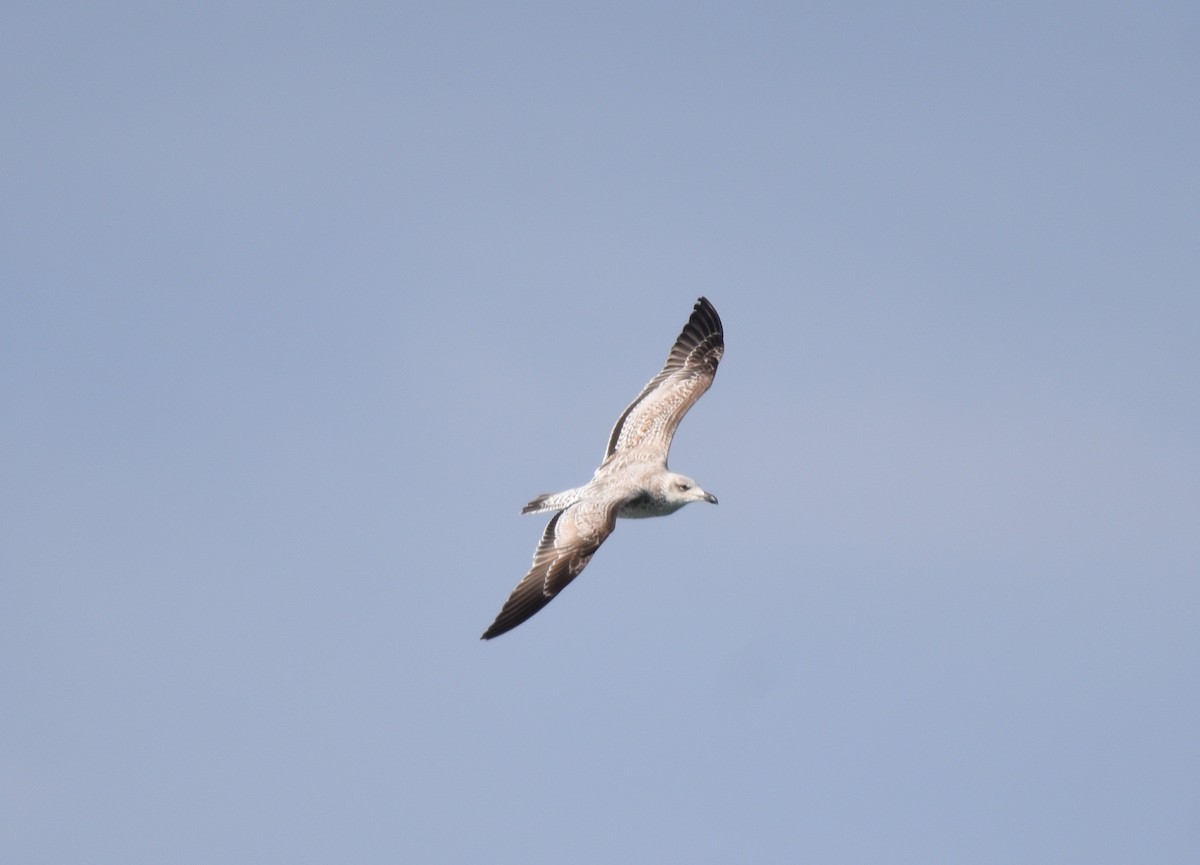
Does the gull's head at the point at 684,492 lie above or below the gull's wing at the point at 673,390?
below

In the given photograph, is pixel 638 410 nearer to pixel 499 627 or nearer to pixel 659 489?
pixel 659 489

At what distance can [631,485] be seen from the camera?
34750 mm

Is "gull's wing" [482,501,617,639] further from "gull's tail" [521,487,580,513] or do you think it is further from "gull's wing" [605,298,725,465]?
"gull's wing" [605,298,725,465]

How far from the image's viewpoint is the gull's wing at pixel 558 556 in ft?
99.6

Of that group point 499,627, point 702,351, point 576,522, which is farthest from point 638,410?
point 499,627

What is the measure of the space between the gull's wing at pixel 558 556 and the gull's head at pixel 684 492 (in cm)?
201

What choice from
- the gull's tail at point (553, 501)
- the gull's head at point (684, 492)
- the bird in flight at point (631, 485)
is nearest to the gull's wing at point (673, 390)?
the bird in flight at point (631, 485)

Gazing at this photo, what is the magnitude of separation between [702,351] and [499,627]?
43.1 feet

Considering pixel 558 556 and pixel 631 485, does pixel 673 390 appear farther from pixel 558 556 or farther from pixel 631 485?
pixel 558 556

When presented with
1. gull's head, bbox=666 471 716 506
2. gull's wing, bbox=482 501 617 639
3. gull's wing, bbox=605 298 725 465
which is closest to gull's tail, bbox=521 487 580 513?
gull's wing, bbox=482 501 617 639

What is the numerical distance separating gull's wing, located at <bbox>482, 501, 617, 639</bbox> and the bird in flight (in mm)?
18

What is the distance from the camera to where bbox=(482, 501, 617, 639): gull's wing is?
3034 centimetres

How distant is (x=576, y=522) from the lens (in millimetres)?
32594

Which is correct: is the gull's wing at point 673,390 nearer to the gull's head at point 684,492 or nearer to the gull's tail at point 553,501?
the gull's head at point 684,492
